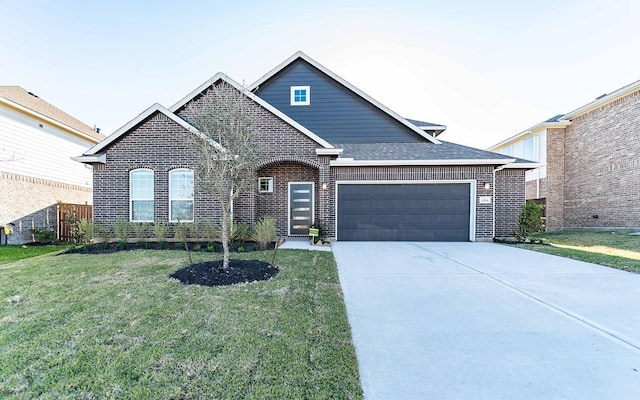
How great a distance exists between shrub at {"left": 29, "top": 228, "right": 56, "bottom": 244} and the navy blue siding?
10.1m

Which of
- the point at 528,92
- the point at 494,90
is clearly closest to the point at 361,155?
the point at 494,90

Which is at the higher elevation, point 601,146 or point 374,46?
point 374,46

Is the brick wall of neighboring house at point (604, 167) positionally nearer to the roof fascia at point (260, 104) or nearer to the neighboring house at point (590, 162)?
the neighboring house at point (590, 162)

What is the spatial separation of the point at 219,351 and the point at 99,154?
9368 millimetres

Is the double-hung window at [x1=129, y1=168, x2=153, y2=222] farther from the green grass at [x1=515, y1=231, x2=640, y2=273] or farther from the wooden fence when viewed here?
the green grass at [x1=515, y1=231, x2=640, y2=273]

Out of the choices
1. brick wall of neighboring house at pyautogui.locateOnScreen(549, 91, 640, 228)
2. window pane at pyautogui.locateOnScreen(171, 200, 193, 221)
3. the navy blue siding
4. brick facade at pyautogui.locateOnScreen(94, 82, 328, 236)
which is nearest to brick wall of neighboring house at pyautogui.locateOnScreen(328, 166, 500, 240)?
the navy blue siding

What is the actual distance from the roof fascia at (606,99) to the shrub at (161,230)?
2008 cm

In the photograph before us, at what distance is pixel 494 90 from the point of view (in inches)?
624

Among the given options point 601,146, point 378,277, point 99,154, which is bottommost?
point 378,277

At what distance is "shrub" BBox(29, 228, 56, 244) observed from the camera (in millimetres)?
10352

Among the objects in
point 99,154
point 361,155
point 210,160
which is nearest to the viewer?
point 210,160

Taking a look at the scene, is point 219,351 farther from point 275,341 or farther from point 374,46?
point 374,46

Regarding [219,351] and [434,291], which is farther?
[434,291]

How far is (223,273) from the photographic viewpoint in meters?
5.19
